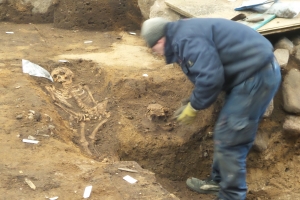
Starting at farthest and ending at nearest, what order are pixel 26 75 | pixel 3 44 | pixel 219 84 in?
pixel 3 44 → pixel 26 75 → pixel 219 84

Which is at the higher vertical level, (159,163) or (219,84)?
(219,84)

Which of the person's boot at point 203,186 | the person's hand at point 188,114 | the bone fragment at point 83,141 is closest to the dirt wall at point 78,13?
the bone fragment at point 83,141

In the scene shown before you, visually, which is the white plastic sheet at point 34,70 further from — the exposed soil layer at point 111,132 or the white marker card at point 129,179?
the white marker card at point 129,179

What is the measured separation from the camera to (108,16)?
7.21 metres

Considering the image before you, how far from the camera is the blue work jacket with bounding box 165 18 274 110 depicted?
295 centimetres

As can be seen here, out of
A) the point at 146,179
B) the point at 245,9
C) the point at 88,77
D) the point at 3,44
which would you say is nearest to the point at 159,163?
the point at 146,179

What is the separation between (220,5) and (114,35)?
214 cm

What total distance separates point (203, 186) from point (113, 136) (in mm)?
1070

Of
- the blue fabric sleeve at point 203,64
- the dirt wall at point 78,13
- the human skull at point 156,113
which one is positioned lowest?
the human skull at point 156,113

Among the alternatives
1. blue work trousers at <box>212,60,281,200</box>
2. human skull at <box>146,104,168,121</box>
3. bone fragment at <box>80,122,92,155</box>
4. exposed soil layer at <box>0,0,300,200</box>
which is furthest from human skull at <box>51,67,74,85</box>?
blue work trousers at <box>212,60,281,200</box>

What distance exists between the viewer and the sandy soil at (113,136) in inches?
130

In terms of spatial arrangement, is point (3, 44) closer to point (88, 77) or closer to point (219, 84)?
point (88, 77)

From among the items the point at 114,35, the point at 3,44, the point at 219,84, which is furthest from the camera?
the point at 114,35

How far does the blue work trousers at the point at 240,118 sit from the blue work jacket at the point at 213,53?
0.08m
